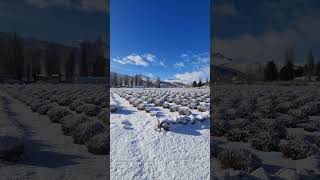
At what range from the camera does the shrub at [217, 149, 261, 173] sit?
408 cm

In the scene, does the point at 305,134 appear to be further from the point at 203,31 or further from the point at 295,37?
the point at 203,31

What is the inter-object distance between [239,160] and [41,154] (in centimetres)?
236

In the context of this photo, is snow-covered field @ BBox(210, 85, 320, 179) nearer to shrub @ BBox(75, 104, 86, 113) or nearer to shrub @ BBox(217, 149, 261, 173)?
shrub @ BBox(217, 149, 261, 173)

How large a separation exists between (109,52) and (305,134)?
375 cm

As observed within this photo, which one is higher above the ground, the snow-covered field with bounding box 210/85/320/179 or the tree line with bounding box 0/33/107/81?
the tree line with bounding box 0/33/107/81

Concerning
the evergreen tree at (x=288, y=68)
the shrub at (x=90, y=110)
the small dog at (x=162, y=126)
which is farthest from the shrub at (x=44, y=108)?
the evergreen tree at (x=288, y=68)

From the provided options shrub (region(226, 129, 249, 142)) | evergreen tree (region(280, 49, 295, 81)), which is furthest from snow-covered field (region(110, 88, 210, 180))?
evergreen tree (region(280, 49, 295, 81))

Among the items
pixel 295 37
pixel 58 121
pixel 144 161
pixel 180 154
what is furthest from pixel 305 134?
pixel 58 121

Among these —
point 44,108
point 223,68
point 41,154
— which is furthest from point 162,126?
point 41,154

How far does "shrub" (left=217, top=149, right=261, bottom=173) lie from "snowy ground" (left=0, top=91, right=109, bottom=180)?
1.53 meters

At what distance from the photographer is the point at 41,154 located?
3891 mm

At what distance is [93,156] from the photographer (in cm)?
405

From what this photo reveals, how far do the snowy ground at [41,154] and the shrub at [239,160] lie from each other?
1.53 metres

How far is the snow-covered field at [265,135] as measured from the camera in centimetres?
411
